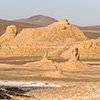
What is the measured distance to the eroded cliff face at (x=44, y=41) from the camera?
57.7 metres

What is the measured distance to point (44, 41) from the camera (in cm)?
5969

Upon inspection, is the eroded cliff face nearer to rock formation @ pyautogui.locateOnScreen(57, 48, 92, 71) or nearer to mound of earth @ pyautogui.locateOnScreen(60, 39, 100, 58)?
mound of earth @ pyautogui.locateOnScreen(60, 39, 100, 58)

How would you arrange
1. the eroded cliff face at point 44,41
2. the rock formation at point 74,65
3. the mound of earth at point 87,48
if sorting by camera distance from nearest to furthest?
1. the rock formation at point 74,65
2. the mound of earth at point 87,48
3. the eroded cliff face at point 44,41

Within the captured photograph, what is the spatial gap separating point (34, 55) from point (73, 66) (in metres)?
23.9

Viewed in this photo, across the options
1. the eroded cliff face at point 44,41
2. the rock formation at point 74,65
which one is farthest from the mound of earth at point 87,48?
the rock formation at point 74,65

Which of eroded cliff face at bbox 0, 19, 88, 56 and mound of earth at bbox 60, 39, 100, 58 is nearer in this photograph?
mound of earth at bbox 60, 39, 100, 58

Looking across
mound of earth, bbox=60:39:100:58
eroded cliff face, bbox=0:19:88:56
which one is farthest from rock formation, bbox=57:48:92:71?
eroded cliff face, bbox=0:19:88:56

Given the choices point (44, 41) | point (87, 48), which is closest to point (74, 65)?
point (87, 48)

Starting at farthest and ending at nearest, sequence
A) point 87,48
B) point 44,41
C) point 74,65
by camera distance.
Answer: point 44,41 < point 87,48 < point 74,65

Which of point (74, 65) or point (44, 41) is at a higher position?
point (74, 65)

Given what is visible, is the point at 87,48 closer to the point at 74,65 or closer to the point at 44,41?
the point at 44,41

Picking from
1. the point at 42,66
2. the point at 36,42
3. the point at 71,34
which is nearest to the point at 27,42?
the point at 36,42

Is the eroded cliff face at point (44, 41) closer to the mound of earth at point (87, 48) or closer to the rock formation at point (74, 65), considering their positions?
the mound of earth at point (87, 48)

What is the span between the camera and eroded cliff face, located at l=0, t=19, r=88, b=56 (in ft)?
189
